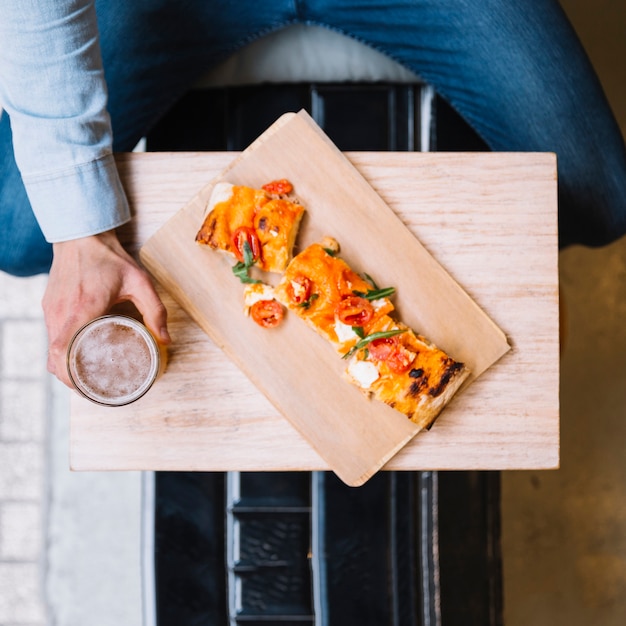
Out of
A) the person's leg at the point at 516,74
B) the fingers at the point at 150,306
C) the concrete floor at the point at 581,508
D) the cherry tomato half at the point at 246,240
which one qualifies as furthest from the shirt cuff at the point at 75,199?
the concrete floor at the point at 581,508

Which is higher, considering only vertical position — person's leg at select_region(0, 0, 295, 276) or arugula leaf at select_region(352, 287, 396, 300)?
person's leg at select_region(0, 0, 295, 276)

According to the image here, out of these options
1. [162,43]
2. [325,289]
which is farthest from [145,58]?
[325,289]

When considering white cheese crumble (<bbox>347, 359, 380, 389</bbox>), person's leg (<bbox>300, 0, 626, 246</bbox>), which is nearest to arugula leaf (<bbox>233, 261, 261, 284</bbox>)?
white cheese crumble (<bbox>347, 359, 380, 389</bbox>)

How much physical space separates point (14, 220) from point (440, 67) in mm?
903

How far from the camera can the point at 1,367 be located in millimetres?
2025

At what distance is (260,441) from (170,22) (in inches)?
32.7

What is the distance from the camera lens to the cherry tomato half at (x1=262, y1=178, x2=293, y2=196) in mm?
1109

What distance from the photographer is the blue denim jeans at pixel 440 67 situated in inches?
49.9

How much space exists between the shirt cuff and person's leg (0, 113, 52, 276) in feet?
0.75

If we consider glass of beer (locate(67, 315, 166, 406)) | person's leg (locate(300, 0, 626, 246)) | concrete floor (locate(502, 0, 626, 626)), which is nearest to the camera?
glass of beer (locate(67, 315, 166, 406))

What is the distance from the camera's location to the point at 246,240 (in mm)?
1075

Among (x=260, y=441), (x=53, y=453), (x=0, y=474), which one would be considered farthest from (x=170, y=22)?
(x=0, y=474)

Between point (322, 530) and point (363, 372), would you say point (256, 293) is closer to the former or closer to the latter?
point (363, 372)

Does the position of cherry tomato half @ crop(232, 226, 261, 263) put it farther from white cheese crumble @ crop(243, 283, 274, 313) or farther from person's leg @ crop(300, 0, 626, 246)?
person's leg @ crop(300, 0, 626, 246)
